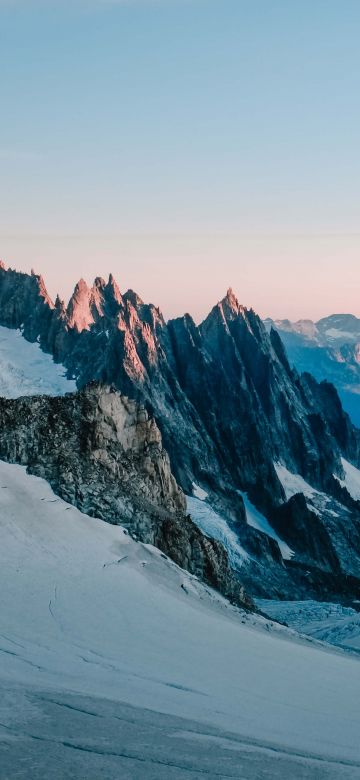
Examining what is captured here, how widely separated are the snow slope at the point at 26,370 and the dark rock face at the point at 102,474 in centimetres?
8434

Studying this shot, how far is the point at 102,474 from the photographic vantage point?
61.8 m

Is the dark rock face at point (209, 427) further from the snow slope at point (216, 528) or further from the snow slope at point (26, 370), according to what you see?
the snow slope at point (26, 370)

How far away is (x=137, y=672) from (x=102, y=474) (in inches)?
1080

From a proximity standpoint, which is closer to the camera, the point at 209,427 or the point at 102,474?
the point at 102,474

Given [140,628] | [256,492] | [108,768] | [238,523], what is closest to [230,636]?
[140,628]

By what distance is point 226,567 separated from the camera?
64.6 meters

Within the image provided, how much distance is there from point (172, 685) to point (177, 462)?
368 feet

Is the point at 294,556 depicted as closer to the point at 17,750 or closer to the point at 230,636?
the point at 230,636

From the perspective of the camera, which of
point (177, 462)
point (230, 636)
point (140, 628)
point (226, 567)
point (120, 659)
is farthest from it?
point (177, 462)

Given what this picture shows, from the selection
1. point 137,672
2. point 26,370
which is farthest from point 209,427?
point 137,672

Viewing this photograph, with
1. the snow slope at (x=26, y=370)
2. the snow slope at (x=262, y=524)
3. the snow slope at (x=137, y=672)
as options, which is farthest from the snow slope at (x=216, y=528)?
the snow slope at (x=137, y=672)

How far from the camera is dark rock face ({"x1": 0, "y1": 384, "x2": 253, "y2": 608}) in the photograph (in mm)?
58188

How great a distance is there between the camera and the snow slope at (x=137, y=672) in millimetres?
25219

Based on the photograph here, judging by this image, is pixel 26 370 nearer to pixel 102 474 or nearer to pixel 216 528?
pixel 216 528
